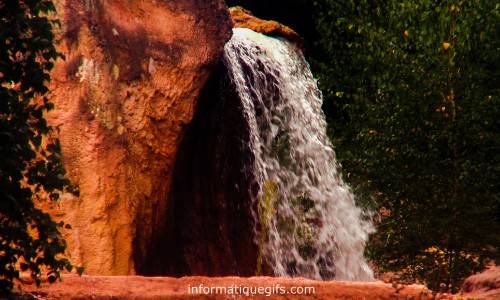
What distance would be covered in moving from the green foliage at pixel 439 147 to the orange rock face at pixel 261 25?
6983 mm

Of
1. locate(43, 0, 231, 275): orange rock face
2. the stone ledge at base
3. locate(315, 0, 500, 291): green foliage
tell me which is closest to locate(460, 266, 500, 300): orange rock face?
the stone ledge at base

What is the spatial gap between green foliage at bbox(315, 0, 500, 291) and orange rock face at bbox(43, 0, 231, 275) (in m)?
2.28

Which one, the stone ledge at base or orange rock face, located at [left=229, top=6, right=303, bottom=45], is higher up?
orange rock face, located at [left=229, top=6, right=303, bottom=45]

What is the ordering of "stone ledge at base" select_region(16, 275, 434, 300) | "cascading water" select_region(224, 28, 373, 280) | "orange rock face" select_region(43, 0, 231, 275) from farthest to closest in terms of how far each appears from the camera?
1. "cascading water" select_region(224, 28, 373, 280)
2. "orange rock face" select_region(43, 0, 231, 275)
3. "stone ledge at base" select_region(16, 275, 434, 300)

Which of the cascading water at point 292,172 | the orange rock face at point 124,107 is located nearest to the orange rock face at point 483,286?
the orange rock face at point 124,107

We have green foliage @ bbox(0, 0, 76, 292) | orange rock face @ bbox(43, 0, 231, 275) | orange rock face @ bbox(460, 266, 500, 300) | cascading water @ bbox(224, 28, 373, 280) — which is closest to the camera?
green foliage @ bbox(0, 0, 76, 292)

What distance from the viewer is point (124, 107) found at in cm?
912

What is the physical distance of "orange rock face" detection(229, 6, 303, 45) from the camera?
52.5 feet

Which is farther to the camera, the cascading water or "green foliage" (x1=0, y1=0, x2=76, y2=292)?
the cascading water

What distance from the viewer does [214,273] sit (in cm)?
1267

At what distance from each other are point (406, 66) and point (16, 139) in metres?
5.68

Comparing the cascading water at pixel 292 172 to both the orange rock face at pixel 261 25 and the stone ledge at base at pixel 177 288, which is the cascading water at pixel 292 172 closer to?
the orange rock face at pixel 261 25

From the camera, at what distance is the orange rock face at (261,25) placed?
1602 cm

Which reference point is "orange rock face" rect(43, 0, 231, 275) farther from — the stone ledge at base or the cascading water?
the cascading water
